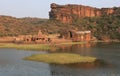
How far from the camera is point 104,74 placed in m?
37.4

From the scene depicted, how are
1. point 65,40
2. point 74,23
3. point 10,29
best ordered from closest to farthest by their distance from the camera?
point 65,40
point 10,29
point 74,23

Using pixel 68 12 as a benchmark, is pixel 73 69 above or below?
above

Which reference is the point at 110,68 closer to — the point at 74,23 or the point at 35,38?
the point at 35,38

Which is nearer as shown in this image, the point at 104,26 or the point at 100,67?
the point at 100,67

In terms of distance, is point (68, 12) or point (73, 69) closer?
point (73, 69)

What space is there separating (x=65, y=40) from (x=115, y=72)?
299 feet

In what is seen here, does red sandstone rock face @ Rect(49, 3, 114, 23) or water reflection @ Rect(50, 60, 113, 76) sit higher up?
water reflection @ Rect(50, 60, 113, 76)

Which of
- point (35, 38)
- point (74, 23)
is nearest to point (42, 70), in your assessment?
point (35, 38)

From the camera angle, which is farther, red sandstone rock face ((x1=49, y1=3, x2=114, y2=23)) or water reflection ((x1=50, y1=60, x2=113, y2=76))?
red sandstone rock face ((x1=49, y1=3, x2=114, y2=23))

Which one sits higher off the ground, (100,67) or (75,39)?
(100,67)

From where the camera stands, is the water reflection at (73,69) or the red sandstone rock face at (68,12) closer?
the water reflection at (73,69)

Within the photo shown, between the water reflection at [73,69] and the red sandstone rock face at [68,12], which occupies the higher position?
the water reflection at [73,69]

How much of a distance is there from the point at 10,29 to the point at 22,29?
927 centimetres

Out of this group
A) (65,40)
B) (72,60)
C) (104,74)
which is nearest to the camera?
(104,74)
